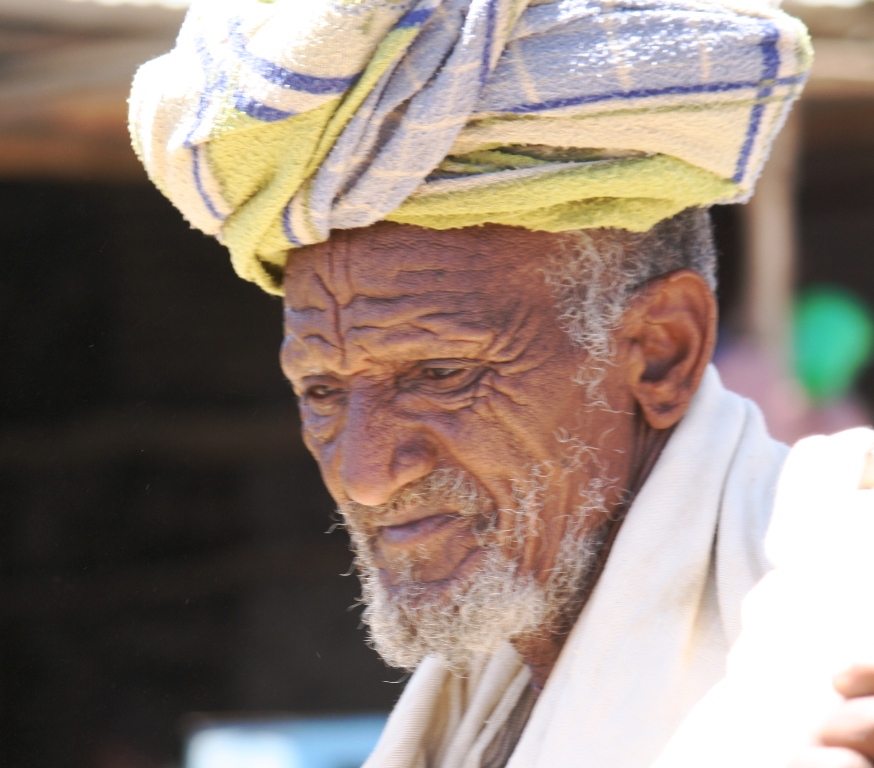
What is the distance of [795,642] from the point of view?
1.31 m

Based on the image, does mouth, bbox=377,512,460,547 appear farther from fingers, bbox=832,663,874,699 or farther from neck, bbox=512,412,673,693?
fingers, bbox=832,663,874,699

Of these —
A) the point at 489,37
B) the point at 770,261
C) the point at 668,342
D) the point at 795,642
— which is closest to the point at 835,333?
the point at 770,261

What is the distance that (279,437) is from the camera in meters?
6.05

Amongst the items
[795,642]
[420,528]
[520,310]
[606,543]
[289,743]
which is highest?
[520,310]

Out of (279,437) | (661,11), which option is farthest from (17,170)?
(661,11)

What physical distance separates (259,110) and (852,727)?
114cm

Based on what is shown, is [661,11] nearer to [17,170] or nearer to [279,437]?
[17,170]

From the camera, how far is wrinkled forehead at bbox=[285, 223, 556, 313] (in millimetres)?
1814

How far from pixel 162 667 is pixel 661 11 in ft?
16.1

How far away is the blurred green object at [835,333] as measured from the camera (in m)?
6.18

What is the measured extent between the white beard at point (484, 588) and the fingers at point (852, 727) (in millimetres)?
712

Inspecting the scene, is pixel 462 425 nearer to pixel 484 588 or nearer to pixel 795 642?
pixel 484 588

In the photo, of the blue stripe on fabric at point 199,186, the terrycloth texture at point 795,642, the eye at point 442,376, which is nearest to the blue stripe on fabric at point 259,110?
the blue stripe on fabric at point 199,186

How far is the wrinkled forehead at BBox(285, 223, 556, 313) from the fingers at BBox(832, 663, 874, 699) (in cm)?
83
